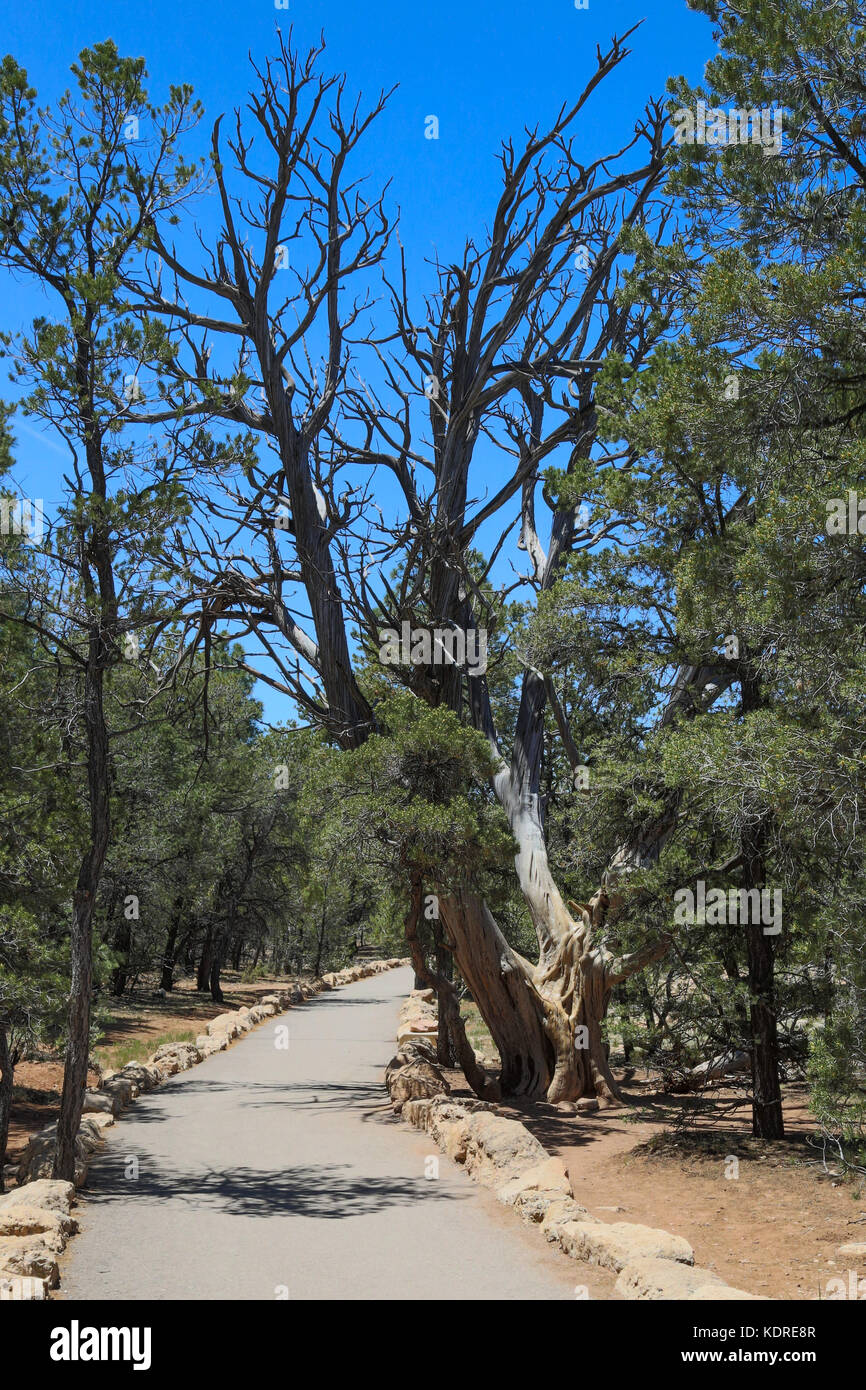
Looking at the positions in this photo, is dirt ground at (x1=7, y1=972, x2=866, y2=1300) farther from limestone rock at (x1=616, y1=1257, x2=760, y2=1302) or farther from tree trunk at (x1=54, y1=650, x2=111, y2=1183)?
tree trunk at (x1=54, y1=650, x2=111, y2=1183)

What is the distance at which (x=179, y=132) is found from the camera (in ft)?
31.2

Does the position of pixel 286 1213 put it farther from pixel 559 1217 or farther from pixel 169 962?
pixel 169 962

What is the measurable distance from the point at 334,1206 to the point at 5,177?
29.5ft

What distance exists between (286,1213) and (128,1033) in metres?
14.3

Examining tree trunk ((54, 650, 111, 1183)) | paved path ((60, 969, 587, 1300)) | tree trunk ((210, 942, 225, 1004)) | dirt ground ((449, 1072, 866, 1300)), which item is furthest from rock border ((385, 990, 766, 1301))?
tree trunk ((210, 942, 225, 1004))

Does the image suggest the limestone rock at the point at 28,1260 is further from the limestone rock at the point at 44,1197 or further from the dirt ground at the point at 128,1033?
the dirt ground at the point at 128,1033

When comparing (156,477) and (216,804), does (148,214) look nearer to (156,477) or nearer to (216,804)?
(156,477)

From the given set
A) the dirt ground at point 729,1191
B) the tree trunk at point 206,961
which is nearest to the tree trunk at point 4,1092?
the dirt ground at point 729,1191

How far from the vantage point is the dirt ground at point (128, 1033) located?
1372cm

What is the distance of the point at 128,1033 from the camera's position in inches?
841

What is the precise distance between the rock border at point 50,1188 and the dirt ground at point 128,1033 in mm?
754

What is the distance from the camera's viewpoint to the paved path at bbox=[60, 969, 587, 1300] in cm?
624

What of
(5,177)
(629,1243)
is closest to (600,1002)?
(629,1243)

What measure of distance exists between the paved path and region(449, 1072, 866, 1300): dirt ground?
144 cm
